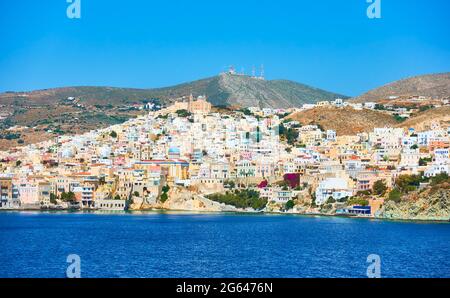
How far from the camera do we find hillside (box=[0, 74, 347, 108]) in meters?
88.1

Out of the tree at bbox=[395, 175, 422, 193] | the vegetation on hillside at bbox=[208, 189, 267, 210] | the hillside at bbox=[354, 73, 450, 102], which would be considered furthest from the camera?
the hillside at bbox=[354, 73, 450, 102]

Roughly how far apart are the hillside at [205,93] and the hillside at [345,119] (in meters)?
21.2

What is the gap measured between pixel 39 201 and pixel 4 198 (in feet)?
5.62

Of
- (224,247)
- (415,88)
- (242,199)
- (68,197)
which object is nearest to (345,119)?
(415,88)

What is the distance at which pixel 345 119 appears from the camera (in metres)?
63.1

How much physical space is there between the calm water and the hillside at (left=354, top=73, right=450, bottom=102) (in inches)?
1632

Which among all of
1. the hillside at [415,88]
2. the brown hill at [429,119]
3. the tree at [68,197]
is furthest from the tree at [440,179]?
the hillside at [415,88]

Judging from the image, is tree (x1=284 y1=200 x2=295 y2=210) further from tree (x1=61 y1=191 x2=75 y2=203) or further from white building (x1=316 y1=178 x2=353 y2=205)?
tree (x1=61 y1=191 x2=75 y2=203)

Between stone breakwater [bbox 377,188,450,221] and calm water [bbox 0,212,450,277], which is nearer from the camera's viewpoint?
calm water [bbox 0,212,450,277]

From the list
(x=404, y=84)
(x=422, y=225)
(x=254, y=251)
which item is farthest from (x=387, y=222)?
(x=404, y=84)

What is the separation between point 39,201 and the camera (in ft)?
147

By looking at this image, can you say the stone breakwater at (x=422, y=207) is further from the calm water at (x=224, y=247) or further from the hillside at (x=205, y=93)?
the hillside at (x=205, y=93)

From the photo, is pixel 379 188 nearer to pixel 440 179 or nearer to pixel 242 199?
pixel 440 179

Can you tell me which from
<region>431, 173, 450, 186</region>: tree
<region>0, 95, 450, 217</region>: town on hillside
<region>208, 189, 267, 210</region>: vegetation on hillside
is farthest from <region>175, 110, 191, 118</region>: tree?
<region>431, 173, 450, 186</region>: tree
